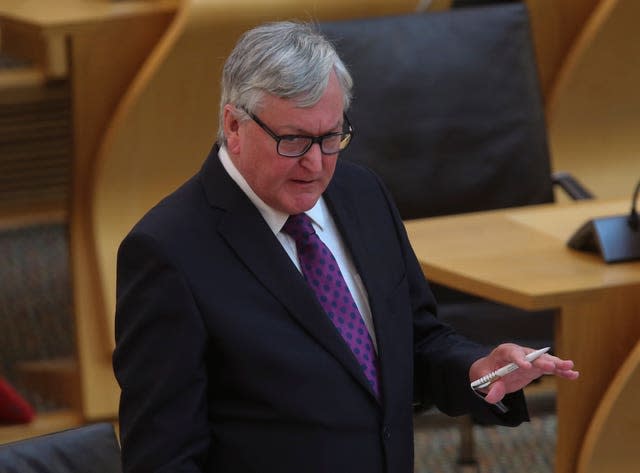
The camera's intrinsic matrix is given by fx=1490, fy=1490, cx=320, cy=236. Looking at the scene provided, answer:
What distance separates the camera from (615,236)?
310cm

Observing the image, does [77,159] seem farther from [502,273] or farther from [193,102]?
[502,273]

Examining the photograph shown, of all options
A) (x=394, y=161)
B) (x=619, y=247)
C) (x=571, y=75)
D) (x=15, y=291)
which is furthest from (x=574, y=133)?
(x=15, y=291)

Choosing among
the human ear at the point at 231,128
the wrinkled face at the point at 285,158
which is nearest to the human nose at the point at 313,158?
the wrinkled face at the point at 285,158

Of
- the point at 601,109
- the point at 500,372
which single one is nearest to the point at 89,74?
the point at 601,109

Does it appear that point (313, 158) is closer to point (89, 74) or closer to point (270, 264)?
point (270, 264)

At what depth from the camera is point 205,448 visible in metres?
2.03

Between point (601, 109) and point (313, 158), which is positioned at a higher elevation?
point (313, 158)

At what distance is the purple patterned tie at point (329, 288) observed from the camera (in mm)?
2131

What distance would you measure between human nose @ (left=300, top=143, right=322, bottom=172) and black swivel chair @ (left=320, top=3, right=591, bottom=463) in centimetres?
170

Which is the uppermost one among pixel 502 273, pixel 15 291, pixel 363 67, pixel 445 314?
pixel 363 67

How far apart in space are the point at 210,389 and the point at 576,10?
2.72m

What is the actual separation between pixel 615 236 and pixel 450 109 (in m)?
0.86

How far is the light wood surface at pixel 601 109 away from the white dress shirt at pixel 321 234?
235 centimetres

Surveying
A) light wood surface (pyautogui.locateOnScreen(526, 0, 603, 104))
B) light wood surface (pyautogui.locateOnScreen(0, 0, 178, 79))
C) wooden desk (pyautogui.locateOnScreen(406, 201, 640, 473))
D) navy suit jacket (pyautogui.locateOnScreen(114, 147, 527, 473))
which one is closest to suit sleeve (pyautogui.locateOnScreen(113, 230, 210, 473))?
navy suit jacket (pyautogui.locateOnScreen(114, 147, 527, 473))
